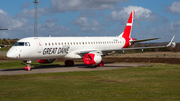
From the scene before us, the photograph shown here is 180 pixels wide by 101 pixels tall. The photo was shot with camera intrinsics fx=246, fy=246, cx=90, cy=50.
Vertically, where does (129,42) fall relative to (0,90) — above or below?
above

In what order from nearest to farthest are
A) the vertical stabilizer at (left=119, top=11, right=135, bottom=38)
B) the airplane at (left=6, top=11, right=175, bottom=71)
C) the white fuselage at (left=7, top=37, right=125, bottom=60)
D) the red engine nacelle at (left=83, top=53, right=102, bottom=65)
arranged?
the white fuselage at (left=7, top=37, right=125, bottom=60) → the airplane at (left=6, top=11, right=175, bottom=71) → the red engine nacelle at (left=83, top=53, right=102, bottom=65) → the vertical stabilizer at (left=119, top=11, right=135, bottom=38)

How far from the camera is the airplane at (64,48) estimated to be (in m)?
26.4

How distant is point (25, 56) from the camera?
26.2 meters

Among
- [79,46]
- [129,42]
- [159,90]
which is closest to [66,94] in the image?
[159,90]

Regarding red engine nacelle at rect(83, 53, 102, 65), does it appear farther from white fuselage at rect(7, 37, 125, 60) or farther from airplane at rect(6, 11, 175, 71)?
white fuselage at rect(7, 37, 125, 60)

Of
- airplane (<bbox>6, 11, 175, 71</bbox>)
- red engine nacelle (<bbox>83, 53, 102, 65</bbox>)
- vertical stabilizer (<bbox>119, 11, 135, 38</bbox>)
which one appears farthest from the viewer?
vertical stabilizer (<bbox>119, 11, 135, 38</bbox>)

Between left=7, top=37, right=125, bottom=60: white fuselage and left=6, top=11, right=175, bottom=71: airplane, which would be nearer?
left=7, top=37, right=125, bottom=60: white fuselage

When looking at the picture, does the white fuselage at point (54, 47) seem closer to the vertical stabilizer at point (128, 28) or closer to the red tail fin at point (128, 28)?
the vertical stabilizer at point (128, 28)

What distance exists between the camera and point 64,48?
99.2 feet

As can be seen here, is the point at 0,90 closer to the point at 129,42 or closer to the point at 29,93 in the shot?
the point at 29,93

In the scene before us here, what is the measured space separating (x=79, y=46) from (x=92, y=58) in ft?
11.6

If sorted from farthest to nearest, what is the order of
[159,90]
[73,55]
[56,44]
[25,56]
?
[73,55] → [56,44] → [25,56] → [159,90]

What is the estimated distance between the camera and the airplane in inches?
1040

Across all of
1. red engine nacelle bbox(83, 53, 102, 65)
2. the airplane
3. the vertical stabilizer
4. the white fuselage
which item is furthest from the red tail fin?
red engine nacelle bbox(83, 53, 102, 65)
